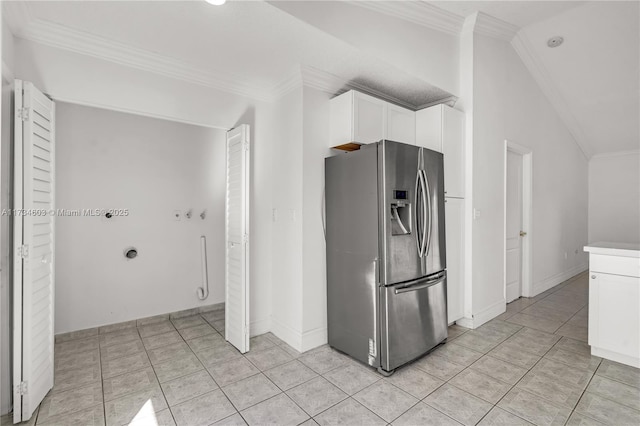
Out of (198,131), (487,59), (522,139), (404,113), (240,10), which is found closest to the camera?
(240,10)

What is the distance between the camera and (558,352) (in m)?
2.72

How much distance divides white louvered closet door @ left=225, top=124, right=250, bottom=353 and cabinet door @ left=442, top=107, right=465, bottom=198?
2.00 metres

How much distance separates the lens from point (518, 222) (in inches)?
171

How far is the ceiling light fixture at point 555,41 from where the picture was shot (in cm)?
391

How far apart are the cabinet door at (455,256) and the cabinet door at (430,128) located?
609 millimetres

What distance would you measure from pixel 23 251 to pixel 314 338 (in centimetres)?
217

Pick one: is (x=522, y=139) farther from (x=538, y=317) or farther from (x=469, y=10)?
(x=538, y=317)

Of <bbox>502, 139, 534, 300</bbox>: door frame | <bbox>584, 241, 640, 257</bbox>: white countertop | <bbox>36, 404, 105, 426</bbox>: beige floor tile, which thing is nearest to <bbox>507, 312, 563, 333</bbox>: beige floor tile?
<bbox>502, 139, 534, 300</bbox>: door frame

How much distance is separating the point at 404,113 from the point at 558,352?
8.66 ft

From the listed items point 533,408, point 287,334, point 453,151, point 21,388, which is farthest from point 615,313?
point 21,388

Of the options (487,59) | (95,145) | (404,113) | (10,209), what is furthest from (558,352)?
(95,145)

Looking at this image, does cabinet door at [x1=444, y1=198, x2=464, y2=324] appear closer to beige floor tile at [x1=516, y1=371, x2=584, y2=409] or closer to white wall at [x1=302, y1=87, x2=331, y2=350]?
beige floor tile at [x1=516, y1=371, x2=584, y2=409]

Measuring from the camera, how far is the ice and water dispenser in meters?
2.43

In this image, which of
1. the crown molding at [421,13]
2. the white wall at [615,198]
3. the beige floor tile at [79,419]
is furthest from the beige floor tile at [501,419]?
the white wall at [615,198]
